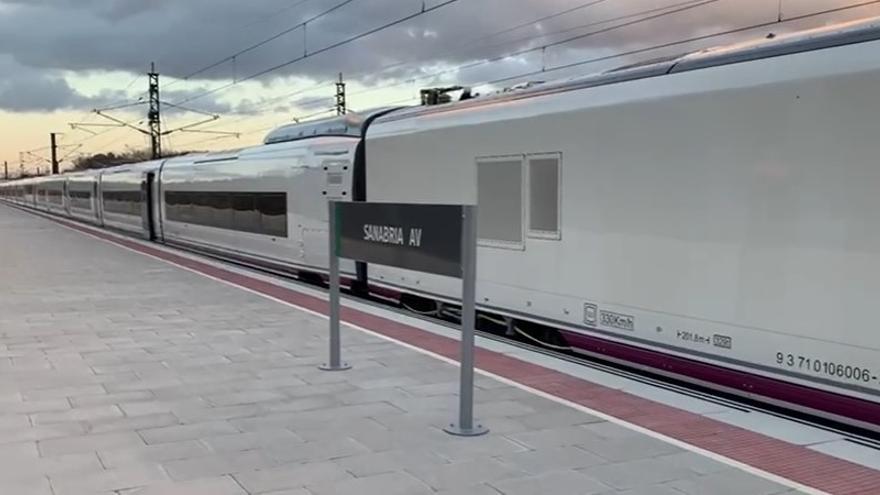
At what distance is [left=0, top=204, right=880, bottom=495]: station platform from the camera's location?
4.22m

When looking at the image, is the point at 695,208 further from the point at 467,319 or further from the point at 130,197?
the point at 130,197

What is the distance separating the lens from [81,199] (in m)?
39.6

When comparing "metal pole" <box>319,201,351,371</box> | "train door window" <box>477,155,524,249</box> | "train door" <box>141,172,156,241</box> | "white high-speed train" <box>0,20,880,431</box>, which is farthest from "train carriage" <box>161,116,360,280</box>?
"metal pole" <box>319,201,351,371</box>

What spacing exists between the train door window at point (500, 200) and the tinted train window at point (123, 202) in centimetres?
2062

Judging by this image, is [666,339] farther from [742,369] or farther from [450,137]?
[450,137]

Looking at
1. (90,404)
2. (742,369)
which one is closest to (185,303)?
(90,404)

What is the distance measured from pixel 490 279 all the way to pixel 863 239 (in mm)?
4262

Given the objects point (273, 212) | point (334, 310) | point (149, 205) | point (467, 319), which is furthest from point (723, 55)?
point (149, 205)

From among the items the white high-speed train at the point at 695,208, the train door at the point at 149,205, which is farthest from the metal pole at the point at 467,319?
the train door at the point at 149,205

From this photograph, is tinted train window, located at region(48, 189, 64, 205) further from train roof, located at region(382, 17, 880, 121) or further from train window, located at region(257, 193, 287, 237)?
train roof, located at region(382, 17, 880, 121)

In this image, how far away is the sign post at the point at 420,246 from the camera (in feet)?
16.9

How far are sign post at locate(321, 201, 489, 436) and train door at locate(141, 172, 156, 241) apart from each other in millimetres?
20081

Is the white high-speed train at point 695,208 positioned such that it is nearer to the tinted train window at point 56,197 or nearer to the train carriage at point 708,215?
the train carriage at point 708,215

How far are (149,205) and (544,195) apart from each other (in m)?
20.7
